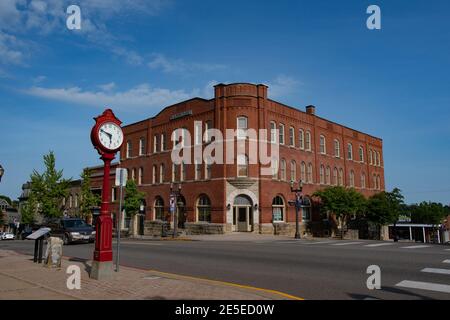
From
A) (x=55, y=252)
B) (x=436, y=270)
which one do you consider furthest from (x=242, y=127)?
(x=436, y=270)

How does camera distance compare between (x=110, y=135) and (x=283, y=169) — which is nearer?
(x=110, y=135)

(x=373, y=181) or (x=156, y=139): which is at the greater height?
(x=156, y=139)

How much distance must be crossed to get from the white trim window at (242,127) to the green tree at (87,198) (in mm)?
22441

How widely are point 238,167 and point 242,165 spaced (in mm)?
415

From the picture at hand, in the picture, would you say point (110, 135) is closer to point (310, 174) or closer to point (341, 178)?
point (310, 174)

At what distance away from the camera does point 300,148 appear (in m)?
40.0

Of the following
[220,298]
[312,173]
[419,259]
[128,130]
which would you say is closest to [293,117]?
Result: [312,173]

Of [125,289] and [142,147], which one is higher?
[142,147]

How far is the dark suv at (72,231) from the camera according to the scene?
21078 mm

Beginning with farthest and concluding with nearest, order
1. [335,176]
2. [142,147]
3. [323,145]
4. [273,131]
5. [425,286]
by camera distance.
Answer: [335,176]
[142,147]
[323,145]
[273,131]
[425,286]

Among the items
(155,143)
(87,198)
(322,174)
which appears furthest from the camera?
(87,198)

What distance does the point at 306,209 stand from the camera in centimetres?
4016

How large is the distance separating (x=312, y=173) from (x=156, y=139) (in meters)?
18.0
